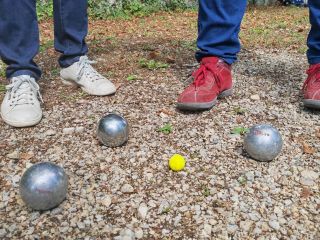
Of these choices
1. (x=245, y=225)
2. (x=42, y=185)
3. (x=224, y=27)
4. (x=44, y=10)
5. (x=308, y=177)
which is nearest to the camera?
(x=42, y=185)

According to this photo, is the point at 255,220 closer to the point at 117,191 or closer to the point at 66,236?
the point at 117,191

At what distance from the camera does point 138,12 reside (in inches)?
396

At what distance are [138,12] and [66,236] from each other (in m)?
8.72

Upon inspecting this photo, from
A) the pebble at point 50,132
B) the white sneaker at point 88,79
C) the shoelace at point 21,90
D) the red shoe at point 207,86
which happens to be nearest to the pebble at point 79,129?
the pebble at point 50,132

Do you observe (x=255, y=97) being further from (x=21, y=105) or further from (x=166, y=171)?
(x=21, y=105)

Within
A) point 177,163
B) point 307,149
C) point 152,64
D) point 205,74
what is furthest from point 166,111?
point 152,64

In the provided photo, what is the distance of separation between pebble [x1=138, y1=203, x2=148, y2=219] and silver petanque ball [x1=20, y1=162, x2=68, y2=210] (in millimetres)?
427

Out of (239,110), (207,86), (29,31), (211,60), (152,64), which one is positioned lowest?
(152,64)

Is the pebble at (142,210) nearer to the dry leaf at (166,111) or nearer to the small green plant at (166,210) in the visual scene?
the small green plant at (166,210)

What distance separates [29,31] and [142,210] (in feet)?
5.62

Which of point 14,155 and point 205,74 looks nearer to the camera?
point 14,155

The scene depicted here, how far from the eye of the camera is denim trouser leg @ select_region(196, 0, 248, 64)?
3.12 m

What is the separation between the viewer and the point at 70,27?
3.25 meters

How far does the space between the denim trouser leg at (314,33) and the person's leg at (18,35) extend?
84.9 inches
